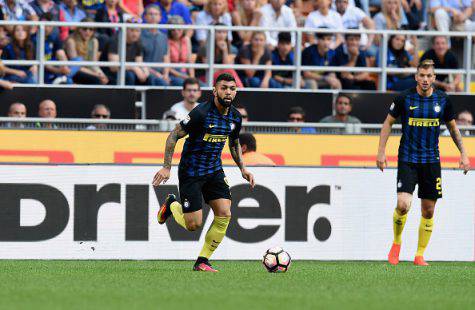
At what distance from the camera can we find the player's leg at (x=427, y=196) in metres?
13.7

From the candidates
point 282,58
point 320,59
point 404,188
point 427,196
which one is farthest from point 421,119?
point 282,58

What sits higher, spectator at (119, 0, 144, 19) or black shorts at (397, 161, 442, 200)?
spectator at (119, 0, 144, 19)

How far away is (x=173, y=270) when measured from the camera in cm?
1230

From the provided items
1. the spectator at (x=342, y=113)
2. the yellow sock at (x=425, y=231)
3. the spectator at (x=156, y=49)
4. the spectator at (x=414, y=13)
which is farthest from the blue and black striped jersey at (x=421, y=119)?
the spectator at (x=414, y=13)

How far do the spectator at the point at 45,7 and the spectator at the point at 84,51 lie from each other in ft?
2.19

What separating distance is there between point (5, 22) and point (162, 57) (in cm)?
258

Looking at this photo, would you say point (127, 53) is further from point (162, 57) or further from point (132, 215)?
point (132, 215)

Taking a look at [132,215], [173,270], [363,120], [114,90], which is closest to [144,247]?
[132,215]

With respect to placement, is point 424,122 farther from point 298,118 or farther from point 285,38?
point 285,38

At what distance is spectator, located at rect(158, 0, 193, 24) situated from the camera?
19203 mm

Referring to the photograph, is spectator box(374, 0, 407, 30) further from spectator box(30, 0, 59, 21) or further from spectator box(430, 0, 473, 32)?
spectator box(30, 0, 59, 21)

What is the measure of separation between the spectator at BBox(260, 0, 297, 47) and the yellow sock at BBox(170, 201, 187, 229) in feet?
23.7

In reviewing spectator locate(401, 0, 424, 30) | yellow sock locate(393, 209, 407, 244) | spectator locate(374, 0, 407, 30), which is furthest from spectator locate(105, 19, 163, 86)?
yellow sock locate(393, 209, 407, 244)

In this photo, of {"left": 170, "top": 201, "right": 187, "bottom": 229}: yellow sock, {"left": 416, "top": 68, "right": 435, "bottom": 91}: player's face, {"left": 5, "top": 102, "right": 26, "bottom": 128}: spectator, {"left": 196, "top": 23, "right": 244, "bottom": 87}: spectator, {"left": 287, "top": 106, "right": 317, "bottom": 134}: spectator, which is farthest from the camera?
{"left": 196, "top": 23, "right": 244, "bottom": 87}: spectator
